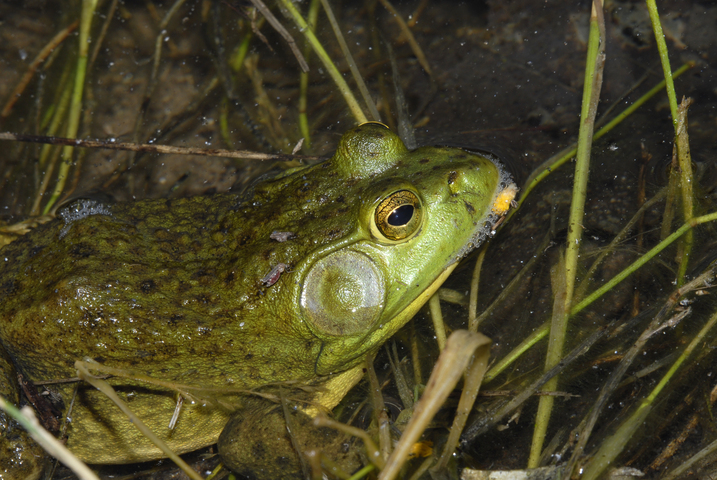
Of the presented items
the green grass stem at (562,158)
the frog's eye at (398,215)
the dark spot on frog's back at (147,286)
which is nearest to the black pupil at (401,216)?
the frog's eye at (398,215)

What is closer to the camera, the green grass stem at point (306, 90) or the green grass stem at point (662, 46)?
the green grass stem at point (662, 46)

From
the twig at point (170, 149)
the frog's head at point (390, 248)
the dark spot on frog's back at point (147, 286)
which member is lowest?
the frog's head at point (390, 248)

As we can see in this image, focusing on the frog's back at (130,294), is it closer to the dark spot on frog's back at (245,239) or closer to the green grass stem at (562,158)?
the dark spot on frog's back at (245,239)

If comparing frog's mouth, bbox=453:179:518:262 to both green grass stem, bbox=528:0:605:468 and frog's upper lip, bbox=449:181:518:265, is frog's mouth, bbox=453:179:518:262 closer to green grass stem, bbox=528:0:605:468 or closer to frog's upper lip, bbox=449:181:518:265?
frog's upper lip, bbox=449:181:518:265

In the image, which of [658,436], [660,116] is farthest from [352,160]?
[660,116]

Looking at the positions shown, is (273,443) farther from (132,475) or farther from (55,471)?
(55,471)

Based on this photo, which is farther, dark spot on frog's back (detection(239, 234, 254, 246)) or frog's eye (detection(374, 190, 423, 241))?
dark spot on frog's back (detection(239, 234, 254, 246))

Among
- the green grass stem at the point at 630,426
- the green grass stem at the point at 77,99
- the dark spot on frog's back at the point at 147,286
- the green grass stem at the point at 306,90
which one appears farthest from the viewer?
the green grass stem at the point at 77,99

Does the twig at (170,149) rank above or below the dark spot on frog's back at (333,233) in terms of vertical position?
above

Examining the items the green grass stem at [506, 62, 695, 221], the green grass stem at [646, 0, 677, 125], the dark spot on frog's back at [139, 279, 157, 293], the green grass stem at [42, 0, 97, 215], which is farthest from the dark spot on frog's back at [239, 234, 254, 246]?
the green grass stem at [646, 0, 677, 125]
